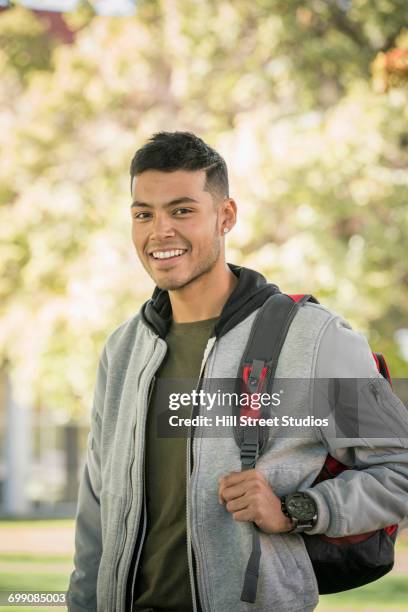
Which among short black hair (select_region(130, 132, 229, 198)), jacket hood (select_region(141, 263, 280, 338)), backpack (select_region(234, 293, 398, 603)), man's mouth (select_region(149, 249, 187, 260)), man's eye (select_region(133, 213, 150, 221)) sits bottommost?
backpack (select_region(234, 293, 398, 603))

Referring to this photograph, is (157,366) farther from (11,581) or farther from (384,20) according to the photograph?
(384,20)

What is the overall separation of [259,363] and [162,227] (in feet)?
1.52

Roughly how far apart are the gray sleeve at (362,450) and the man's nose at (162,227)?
49 cm

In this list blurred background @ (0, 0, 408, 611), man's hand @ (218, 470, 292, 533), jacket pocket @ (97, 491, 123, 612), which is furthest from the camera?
blurred background @ (0, 0, 408, 611)

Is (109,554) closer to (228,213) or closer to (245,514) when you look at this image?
(245,514)

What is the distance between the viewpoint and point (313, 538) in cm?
236

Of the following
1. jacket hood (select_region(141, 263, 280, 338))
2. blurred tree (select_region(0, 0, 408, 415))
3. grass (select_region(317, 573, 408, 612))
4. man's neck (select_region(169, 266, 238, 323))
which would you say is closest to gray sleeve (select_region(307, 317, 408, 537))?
jacket hood (select_region(141, 263, 280, 338))

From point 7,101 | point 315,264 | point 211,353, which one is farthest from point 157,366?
point 7,101

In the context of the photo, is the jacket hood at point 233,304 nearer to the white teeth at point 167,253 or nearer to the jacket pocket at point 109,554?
the white teeth at point 167,253

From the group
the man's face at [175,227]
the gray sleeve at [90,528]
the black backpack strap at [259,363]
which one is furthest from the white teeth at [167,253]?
the gray sleeve at [90,528]

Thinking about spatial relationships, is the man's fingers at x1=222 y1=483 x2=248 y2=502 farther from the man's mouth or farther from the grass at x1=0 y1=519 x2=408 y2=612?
the grass at x1=0 y1=519 x2=408 y2=612

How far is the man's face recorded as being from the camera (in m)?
2.59

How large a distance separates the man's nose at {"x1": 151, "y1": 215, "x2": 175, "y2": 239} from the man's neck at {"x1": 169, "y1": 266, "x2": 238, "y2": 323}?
0.51ft

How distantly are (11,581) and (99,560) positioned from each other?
27.0ft
